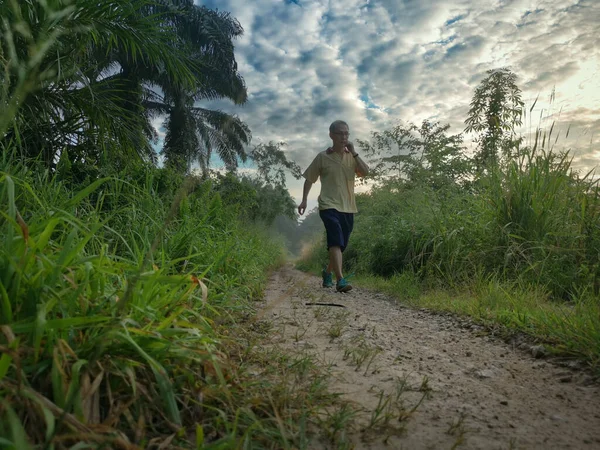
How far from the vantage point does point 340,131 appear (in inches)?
200

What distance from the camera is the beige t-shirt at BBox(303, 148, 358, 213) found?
16.9 ft

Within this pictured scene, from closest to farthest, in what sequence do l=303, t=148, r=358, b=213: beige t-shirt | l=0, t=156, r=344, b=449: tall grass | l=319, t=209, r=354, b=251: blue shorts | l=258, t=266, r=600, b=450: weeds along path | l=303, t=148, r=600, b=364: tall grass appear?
l=0, t=156, r=344, b=449: tall grass < l=258, t=266, r=600, b=450: weeds along path < l=303, t=148, r=600, b=364: tall grass < l=319, t=209, r=354, b=251: blue shorts < l=303, t=148, r=358, b=213: beige t-shirt

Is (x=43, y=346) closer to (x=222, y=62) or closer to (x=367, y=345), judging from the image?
(x=367, y=345)

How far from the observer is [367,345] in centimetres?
220

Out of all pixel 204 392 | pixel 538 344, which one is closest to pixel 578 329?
pixel 538 344

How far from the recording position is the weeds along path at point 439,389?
1184mm

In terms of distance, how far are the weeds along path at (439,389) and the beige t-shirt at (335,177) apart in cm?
245

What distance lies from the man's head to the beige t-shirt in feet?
0.70

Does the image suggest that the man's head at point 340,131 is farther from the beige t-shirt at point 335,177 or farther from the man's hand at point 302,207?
the man's hand at point 302,207

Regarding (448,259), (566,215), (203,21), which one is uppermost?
(203,21)

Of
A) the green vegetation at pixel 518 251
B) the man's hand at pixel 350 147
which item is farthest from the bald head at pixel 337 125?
the green vegetation at pixel 518 251

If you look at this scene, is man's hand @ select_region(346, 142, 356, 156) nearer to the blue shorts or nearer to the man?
the man

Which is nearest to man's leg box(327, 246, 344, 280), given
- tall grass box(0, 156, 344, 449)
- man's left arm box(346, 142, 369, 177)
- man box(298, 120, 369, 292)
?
man box(298, 120, 369, 292)

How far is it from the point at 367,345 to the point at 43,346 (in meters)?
1.58
